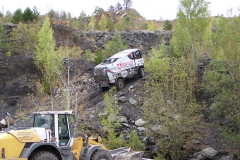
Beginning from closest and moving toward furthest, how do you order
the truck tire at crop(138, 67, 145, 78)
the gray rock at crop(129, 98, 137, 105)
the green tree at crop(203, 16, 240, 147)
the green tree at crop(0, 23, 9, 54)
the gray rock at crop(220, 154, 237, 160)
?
the gray rock at crop(220, 154, 237, 160) → the green tree at crop(203, 16, 240, 147) → the gray rock at crop(129, 98, 137, 105) → the truck tire at crop(138, 67, 145, 78) → the green tree at crop(0, 23, 9, 54)

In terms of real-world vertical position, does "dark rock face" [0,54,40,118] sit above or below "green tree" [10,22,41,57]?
below

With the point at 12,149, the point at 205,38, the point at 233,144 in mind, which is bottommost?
the point at 233,144

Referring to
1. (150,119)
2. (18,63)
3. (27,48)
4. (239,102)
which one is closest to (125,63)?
(150,119)

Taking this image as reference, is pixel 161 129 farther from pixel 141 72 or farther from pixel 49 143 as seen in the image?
pixel 49 143

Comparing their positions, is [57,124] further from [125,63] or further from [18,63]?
[18,63]

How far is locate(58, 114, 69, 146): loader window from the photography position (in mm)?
6558

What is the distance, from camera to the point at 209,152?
40.8 feet

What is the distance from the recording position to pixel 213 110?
15.7 meters

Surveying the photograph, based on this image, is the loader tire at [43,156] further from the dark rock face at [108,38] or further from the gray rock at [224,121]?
the dark rock face at [108,38]

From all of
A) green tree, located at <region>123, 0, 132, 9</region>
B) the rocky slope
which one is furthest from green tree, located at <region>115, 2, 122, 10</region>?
the rocky slope

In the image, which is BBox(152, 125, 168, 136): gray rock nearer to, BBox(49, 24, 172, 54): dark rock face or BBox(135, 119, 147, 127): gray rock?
BBox(135, 119, 147, 127): gray rock

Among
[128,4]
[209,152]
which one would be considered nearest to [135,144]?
[209,152]

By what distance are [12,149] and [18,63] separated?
868 inches

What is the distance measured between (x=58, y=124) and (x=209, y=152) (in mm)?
9791
